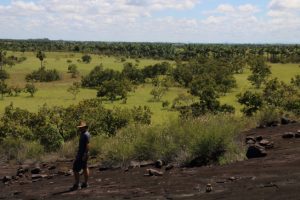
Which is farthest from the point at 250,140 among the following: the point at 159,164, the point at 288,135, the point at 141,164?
the point at 141,164

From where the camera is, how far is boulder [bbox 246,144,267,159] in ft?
46.3

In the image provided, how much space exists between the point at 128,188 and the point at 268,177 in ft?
11.6

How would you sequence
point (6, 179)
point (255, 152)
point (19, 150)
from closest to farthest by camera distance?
point (255, 152), point (6, 179), point (19, 150)

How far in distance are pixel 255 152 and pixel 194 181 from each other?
107 inches

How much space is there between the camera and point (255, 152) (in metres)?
14.3

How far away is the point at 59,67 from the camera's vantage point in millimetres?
98750

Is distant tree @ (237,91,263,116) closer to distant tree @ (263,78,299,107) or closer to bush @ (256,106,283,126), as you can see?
distant tree @ (263,78,299,107)

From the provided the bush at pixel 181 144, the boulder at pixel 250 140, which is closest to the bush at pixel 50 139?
the bush at pixel 181 144

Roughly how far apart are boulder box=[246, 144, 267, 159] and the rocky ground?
0.16 ft

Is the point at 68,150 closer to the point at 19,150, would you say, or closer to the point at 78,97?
the point at 19,150

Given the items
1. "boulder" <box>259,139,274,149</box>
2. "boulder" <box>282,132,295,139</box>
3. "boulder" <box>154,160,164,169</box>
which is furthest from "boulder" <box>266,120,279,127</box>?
"boulder" <box>154,160,164,169</box>

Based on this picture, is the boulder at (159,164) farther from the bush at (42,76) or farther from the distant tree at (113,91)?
the bush at (42,76)

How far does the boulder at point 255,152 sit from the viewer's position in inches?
556

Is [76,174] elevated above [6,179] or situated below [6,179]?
above
